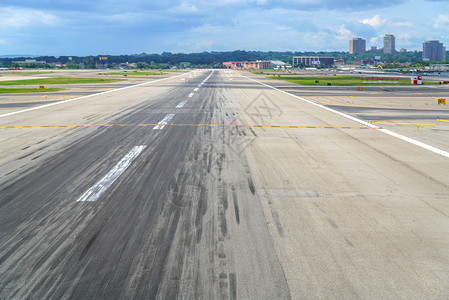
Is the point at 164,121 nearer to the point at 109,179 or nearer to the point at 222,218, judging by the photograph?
the point at 109,179

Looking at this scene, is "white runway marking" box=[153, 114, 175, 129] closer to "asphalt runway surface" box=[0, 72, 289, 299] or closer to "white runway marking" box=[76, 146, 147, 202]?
"white runway marking" box=[76, 146, 147, 202]

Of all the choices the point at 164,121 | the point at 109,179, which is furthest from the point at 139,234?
the point at 164,121

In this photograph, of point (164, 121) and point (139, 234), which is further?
point (164, 121)

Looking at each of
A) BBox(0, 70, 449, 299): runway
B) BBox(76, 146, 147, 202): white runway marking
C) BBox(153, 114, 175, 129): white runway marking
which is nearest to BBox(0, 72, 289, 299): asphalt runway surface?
BBox(0, 70, 449, 299): runway

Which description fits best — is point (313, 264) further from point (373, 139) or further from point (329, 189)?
point (373, 139)

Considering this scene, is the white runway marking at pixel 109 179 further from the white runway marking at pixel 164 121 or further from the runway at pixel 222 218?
the white runway marking at pixel 164 121

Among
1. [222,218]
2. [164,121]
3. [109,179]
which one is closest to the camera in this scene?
[222,218]

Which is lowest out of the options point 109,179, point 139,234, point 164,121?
point 139,234
